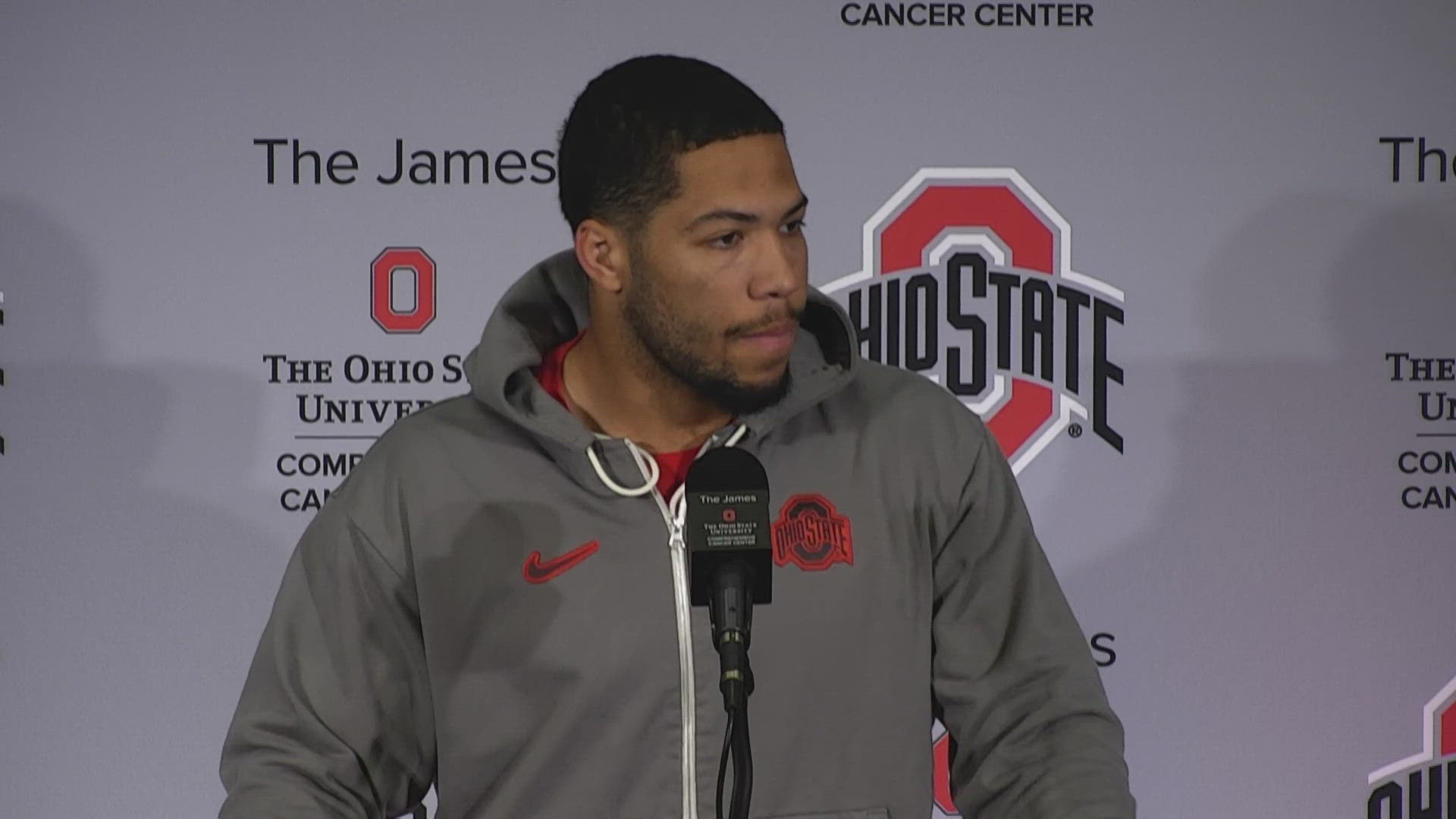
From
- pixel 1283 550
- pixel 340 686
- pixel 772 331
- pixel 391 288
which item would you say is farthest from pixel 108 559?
pixel 1283 550

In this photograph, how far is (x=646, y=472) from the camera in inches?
68.1

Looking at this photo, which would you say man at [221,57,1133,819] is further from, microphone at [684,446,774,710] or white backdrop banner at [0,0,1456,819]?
white backdrop banner at [0,0,1456,819]

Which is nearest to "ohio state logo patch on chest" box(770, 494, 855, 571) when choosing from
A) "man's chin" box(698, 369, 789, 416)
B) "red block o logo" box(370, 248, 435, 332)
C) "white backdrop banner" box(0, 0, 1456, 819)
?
"man's chin" box(698, 369, 789, 416)

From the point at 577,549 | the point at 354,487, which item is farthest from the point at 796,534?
the point at 354,487

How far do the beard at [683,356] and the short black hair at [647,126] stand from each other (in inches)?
2.8

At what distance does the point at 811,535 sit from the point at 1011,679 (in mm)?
252

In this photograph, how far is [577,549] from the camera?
171cm

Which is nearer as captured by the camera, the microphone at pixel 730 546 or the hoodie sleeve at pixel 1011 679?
the microphone at pixel 730 546

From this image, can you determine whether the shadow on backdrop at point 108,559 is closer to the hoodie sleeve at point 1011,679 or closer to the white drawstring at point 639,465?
the white drawstring at point 639,465

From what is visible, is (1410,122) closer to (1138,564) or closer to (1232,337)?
(1232,337)

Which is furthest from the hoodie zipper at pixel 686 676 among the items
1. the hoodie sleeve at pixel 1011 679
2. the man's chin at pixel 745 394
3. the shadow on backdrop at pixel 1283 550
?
the shadow on backdrop at pixel 1283 550

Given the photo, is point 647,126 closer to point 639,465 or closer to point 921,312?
point 639,465

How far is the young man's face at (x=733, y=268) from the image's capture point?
168cm

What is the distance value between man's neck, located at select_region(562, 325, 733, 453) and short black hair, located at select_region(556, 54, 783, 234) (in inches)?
6.1
